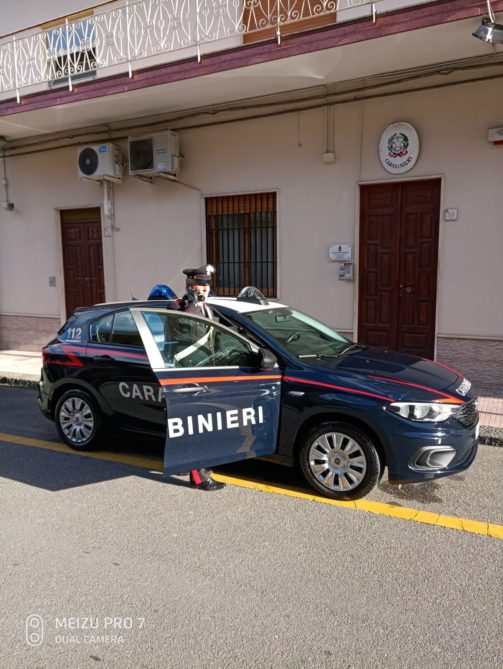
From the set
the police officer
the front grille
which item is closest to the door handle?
the police officer

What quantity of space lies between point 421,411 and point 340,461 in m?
0.69

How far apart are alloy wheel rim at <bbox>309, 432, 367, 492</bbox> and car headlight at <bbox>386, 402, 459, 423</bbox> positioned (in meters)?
0.39

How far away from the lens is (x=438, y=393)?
3.75 metres

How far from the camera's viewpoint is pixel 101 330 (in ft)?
16.5

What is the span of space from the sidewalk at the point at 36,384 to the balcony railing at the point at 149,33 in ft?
15.4

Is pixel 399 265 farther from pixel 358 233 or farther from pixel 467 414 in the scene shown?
pixel 467 414

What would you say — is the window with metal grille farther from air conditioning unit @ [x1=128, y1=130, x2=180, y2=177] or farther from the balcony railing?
the balcony railing

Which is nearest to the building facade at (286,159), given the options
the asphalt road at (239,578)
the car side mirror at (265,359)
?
the asphalt road at (239,578)

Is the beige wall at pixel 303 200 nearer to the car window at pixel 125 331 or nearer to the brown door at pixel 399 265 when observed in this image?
the brown door at pixel 399 265

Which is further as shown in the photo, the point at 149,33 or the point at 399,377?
the point at 149,33

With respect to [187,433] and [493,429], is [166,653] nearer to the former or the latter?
[187,433]

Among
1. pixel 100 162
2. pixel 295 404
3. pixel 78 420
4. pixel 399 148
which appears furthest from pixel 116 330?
pixel 100 162

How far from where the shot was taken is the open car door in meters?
3.69

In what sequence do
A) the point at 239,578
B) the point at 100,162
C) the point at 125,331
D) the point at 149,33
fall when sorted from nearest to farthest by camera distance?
the point at 239,578 → the point at 125,331 → the point at 149,33 → the point at 100,162
